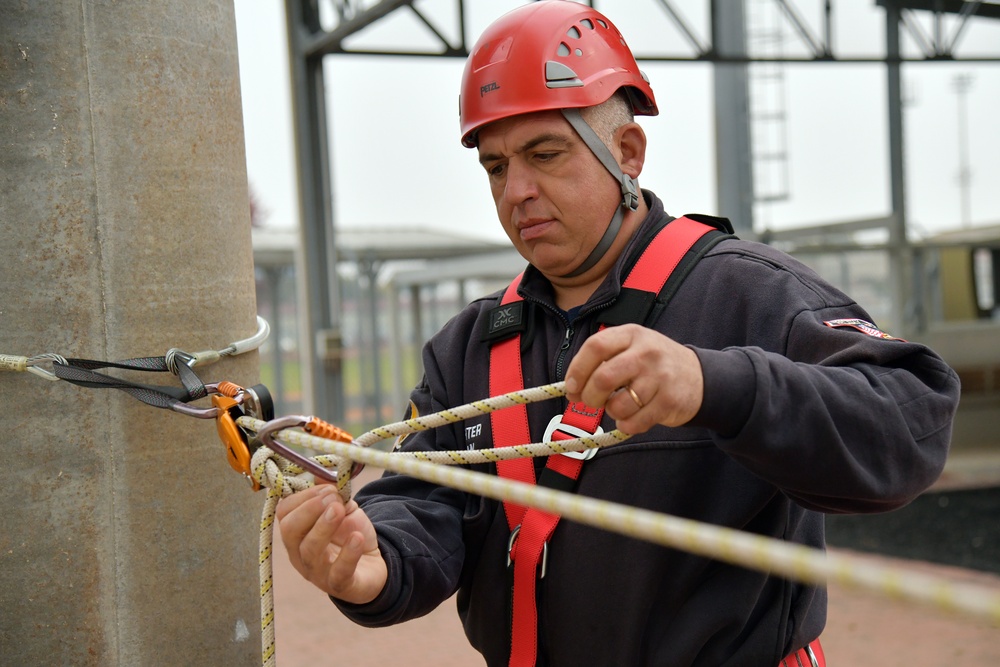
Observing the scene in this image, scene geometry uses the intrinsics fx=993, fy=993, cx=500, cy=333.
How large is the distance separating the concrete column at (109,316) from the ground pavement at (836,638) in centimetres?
359

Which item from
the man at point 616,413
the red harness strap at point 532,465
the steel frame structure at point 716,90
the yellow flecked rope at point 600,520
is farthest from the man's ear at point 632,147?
the steel frame structure at point 716,90

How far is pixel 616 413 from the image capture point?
1.43m

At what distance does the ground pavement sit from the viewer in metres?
5.10

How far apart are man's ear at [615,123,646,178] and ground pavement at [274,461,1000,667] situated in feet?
11.9

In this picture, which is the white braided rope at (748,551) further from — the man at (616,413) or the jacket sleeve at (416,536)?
the jacket sleeve at (416,536)

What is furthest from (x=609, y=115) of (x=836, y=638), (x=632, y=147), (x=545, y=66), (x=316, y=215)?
(x=316, y=215)

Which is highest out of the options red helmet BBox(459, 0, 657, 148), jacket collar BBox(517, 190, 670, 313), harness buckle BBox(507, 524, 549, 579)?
red helmet BBox(459, 0, 657, 148)

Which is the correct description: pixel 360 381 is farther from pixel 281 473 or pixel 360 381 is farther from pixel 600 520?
pixel 600 520

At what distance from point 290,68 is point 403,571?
420 inches

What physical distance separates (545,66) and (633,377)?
0.97 m

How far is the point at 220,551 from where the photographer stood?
199cm

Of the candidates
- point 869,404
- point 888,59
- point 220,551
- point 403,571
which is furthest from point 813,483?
point 888,59

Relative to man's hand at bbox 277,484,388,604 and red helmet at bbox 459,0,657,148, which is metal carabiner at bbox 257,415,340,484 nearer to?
man's hand at bbox 277,484,388,604

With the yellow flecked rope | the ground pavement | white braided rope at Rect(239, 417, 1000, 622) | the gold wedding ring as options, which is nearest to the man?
the gold wedding ring
